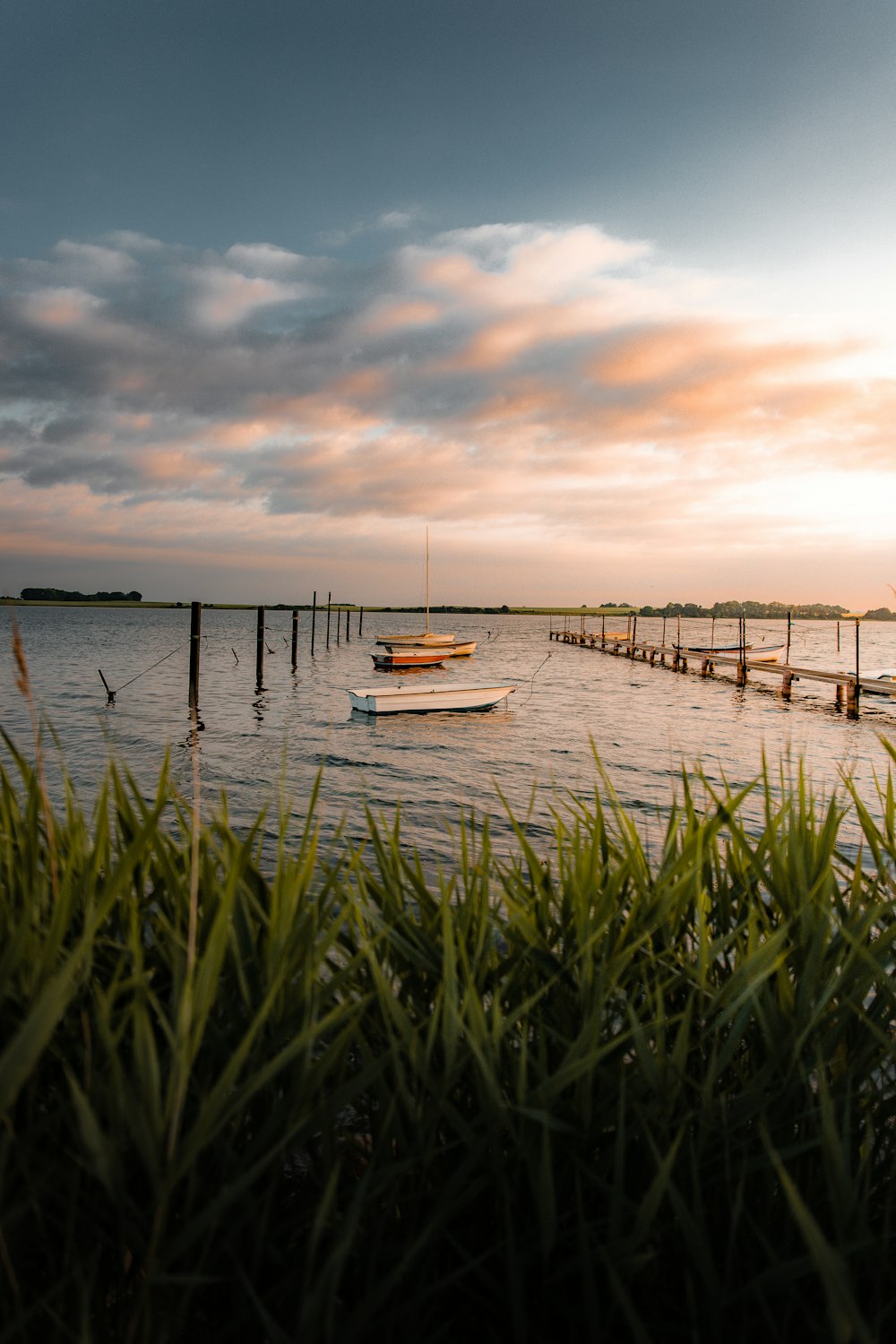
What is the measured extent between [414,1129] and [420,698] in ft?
65.1

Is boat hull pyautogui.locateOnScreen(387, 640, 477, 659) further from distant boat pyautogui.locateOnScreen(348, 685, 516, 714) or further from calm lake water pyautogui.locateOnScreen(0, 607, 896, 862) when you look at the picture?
distant boat pyautogui.locateOnScreen(348, 685, 516, 714)

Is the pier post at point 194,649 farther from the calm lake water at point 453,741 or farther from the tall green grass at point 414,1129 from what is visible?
the tall green grass at point 414,1129

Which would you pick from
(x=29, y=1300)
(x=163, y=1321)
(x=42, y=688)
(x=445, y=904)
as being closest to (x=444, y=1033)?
(x=445, y=904)

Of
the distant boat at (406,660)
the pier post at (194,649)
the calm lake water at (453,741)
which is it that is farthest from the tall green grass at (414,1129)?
the distant boat at (406,660)

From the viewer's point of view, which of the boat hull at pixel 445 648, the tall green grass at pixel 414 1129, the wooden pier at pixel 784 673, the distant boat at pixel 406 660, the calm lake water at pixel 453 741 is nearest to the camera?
the tall green grass at pixel 414 1129

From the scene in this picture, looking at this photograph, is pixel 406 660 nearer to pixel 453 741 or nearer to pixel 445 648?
pixel 445 648

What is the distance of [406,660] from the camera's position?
40.3 metres

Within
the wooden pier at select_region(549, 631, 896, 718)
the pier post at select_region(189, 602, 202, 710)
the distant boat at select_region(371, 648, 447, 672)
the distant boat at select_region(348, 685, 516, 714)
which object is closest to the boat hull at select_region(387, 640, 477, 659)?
the distant boat at select_region(371, 648, 447, 672)

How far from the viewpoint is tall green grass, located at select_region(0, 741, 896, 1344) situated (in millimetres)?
1321

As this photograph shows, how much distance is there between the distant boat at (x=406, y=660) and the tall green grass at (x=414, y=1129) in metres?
37.4

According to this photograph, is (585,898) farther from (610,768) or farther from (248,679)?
Answer: (248,679)

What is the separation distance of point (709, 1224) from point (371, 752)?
15.6m

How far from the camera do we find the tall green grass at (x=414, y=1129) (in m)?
1.32

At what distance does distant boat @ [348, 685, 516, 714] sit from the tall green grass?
18827mm
